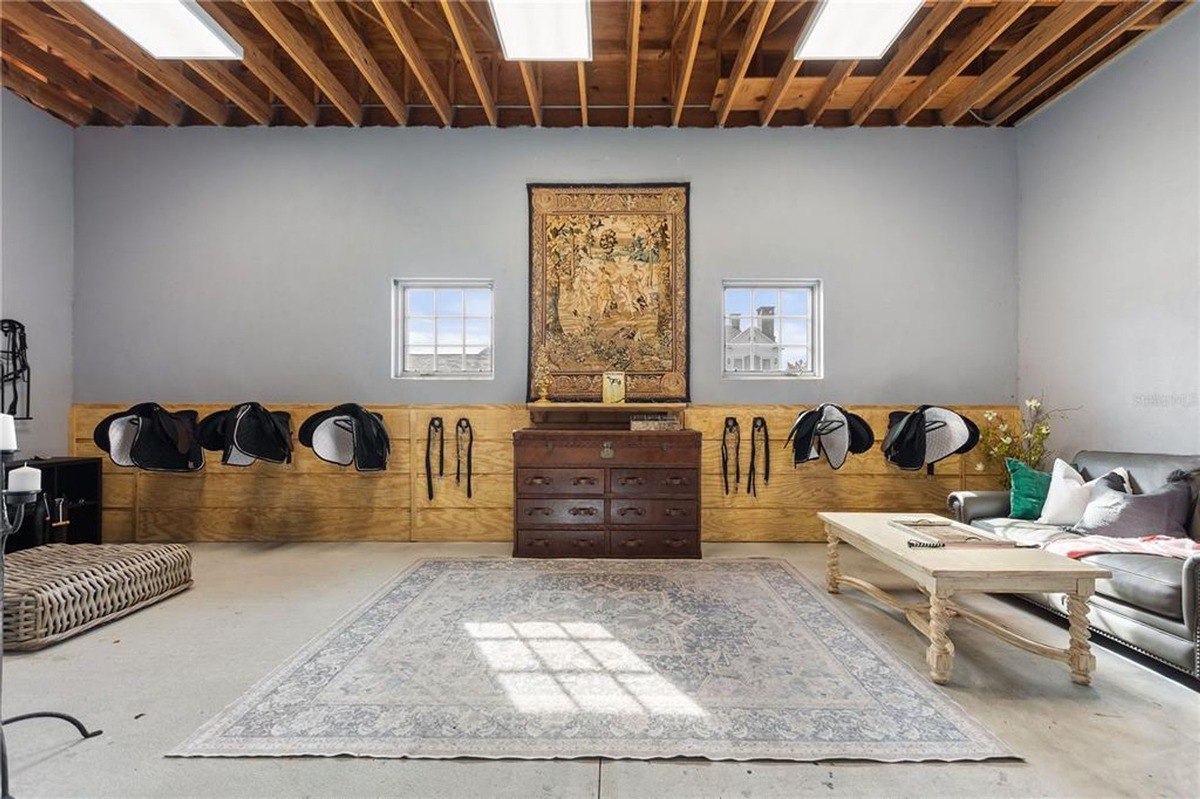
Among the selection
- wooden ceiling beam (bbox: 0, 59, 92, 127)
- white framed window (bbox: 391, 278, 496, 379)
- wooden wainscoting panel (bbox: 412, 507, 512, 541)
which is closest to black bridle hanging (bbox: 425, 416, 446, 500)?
wooden wainscoting panel (bbox: 412, 507, 512, 541)

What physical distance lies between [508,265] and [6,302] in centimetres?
419

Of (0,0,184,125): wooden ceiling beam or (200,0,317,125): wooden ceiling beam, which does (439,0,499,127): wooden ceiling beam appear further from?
(0,0,184,125): wooden ceiling beam

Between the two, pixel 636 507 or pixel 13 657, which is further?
A: pixel 636 507

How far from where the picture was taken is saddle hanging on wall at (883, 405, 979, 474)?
16.2 ft

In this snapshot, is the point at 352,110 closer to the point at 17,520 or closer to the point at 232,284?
the point at 232,284

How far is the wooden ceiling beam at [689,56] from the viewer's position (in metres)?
3.86

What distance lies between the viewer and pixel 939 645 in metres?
2.61

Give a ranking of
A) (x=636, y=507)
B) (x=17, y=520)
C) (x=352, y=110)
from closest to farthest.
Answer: (x=17, y=520) → (x=636, y=507) → (x=352, y=110)

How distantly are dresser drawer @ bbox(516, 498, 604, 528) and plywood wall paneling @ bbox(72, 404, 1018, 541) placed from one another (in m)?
0.72

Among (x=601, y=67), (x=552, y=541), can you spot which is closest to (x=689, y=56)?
(x=601, y=67)

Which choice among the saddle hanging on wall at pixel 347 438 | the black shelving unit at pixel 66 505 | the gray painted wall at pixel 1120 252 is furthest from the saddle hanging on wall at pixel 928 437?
the black shelving unit at pixel 66 505

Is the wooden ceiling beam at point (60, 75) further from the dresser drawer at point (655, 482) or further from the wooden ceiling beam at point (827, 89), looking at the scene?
the wooden ceiling beam at point (827, 89)

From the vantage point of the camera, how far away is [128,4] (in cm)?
351

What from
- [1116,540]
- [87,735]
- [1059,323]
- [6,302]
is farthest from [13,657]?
[1059,323]
